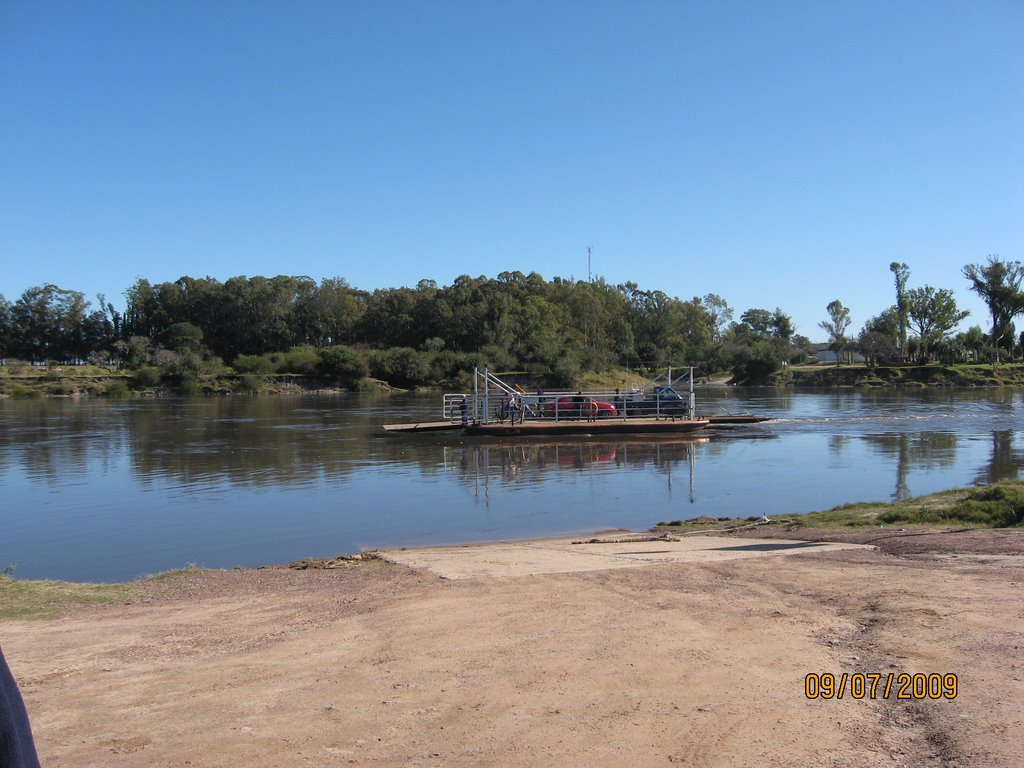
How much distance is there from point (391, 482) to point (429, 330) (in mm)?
88592

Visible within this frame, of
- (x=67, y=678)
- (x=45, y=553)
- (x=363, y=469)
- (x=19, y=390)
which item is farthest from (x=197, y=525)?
(x=19, y=390)

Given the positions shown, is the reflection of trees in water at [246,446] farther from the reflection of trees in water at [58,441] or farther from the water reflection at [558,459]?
the water reflection at [558,459]

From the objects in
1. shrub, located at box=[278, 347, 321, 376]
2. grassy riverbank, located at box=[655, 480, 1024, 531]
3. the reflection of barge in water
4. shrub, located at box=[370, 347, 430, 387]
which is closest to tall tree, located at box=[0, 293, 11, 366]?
shrub, located at box=[278, 347, 321, 376]

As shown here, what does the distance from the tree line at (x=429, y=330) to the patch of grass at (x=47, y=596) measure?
281ft

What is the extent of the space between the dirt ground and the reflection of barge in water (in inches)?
1067

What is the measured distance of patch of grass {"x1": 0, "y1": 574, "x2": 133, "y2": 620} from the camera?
8.47 meters

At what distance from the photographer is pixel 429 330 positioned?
11131 centimetres

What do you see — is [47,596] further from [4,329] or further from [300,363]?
[4,329]

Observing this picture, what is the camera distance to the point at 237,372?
9725 cm

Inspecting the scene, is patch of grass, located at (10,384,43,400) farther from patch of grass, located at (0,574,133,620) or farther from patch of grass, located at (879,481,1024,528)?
patch of grass, located at (879,481,1024,528)

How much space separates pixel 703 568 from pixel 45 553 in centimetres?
1234

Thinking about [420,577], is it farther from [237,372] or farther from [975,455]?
[237,372]

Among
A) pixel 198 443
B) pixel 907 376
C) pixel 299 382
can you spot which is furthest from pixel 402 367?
pixel 198 443
